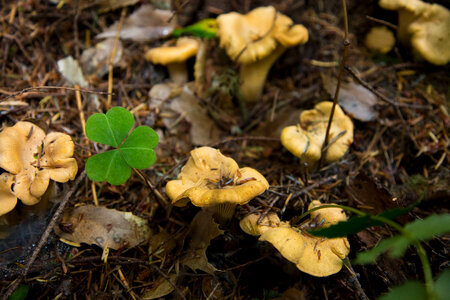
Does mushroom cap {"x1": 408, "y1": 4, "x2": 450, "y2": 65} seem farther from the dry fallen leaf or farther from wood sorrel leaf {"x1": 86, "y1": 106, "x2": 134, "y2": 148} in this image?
wood sorrel leaf {"x1": 86, "y1": 106, "x2": 134, "y2": 148}

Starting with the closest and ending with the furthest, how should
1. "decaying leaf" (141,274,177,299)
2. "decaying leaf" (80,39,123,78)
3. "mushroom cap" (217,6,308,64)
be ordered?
"decaying leaf" (141,274,177,299) < "mushroom cap" (217,6,308,64) < "decaying leaf" (80,39,123,78)

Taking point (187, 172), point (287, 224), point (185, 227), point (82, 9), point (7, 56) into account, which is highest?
point (82, 9)

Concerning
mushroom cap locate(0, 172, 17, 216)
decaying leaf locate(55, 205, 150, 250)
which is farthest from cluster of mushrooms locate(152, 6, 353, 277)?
mushroom cap locate(0, 172, 17, 216)

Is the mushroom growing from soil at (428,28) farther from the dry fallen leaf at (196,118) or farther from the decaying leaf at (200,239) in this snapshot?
the decaying leaf at (200,239)

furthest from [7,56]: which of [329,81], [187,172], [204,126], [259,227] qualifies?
[329,81]

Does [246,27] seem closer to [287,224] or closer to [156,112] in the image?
[156,112]

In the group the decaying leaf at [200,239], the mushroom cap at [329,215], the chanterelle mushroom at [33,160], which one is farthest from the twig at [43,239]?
the mushroom cap at [329,215]

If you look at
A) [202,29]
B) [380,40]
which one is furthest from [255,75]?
[380,40]
